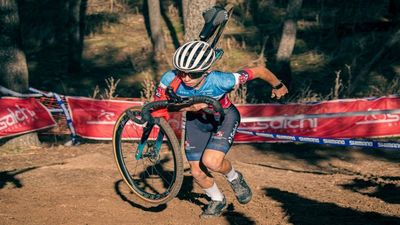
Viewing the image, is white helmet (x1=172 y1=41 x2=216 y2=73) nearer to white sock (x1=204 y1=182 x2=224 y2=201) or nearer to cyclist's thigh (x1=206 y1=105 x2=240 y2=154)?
cyclist's thigh (x1=206 y1=105 x2=240 y2=154)

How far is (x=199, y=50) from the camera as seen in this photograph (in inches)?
269

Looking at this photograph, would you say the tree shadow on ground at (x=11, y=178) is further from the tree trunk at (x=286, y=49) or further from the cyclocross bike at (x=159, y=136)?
the tree trunk at (x=286, y=49)

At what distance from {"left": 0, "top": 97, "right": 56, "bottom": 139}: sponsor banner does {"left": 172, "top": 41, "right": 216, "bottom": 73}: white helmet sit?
6140 mm

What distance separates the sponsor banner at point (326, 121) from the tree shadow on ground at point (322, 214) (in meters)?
4.77

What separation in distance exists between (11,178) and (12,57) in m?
3.26

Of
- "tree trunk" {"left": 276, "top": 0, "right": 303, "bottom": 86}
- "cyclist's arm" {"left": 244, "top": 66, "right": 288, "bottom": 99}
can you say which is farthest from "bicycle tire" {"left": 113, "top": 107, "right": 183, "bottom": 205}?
"tree trunk" {"left": 276, "top": 0, "right": 303, "bottom": 86}

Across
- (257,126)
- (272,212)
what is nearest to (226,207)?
(272,212)

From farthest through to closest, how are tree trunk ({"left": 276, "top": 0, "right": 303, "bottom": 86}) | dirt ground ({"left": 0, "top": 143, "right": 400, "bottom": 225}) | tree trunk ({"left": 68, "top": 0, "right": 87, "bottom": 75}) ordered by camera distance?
1. tree trunk ({"left": 68, "top": 0, "right": 87, "bottom": 75})
2. tree trunk ({"left": 276, "top": 0, "right": 303, "bottom": 86})
3. dirt ground ({"left": 0, "top": 143, "right": 400, "bottom": 225})

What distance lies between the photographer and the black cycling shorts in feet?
23.9

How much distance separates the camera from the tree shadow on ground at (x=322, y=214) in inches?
278

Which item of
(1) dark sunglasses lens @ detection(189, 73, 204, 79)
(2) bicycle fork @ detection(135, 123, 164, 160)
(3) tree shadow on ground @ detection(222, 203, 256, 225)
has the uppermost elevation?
(1) dark sunglasses lens @ detection(189, 73, 204, 79)

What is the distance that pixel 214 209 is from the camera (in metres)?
7.50

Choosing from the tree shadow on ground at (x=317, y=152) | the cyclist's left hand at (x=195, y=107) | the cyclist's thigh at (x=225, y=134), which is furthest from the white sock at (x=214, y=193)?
the tree shadow on ground at (x=317, y=152)

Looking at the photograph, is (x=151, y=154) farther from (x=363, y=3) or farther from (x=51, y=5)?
(x=51, y=5)
